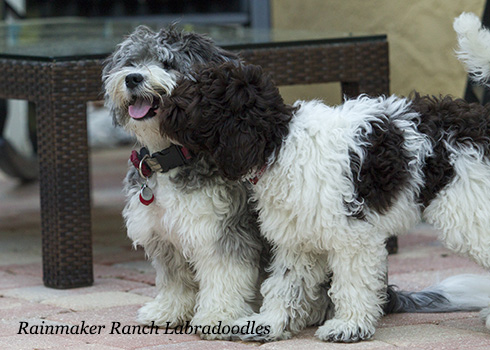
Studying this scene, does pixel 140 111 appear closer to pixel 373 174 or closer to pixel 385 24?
pixel 373 174

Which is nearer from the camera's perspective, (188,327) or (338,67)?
(188,327)

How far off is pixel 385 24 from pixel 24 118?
521 cm

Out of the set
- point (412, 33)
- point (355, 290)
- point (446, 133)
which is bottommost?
point (355, 290)

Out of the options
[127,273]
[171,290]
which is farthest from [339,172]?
[127,273]

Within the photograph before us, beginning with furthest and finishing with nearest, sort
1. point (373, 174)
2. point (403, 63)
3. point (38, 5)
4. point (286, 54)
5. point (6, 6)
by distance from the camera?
1. point (38, 5)
2. point (6, 6)
3. point (403, 63)
4. point (286, 54)
5. point (373, 174)

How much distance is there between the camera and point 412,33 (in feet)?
20.2

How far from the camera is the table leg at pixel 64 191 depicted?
4613mm

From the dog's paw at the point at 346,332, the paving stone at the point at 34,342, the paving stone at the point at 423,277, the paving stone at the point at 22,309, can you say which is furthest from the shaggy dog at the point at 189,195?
the paving stone at the point at 423,277

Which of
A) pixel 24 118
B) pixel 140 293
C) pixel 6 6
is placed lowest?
pixel 140 293

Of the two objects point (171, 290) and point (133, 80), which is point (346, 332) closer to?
point (171, 290)

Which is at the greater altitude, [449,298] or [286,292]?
[286,292]

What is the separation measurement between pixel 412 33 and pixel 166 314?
3.24 metres

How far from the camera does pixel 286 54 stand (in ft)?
16.3

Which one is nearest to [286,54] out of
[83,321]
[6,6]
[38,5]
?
[83,321]
